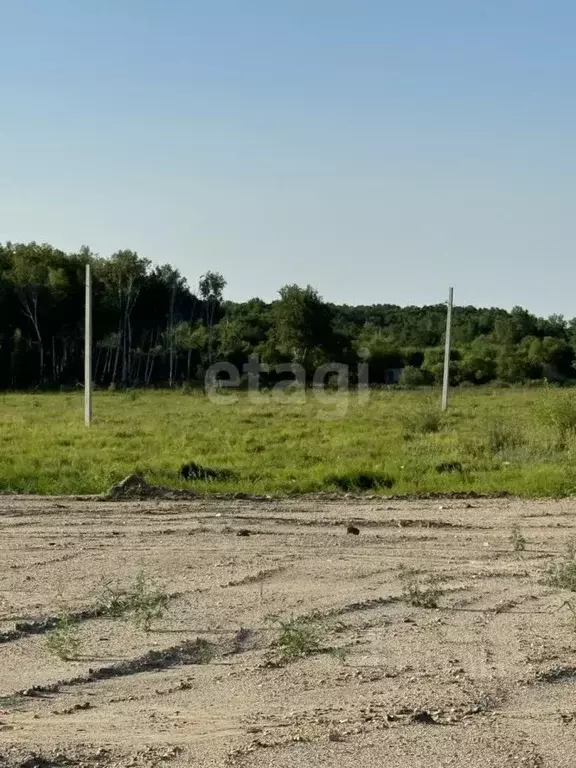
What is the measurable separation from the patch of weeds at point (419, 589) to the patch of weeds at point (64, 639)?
229cm

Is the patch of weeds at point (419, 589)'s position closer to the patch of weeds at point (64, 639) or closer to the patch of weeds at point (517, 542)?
the patch of weeds at point (517, 542)

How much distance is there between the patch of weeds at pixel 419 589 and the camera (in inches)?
276

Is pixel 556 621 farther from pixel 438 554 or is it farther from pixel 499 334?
pixel 499 334

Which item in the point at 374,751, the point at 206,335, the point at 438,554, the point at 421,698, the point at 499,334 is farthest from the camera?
the point at 499,334

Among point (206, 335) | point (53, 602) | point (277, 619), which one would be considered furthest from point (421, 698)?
point (206, 335)

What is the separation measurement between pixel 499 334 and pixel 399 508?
2476 inches

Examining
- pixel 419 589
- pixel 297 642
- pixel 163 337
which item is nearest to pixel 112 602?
pixel 297 642

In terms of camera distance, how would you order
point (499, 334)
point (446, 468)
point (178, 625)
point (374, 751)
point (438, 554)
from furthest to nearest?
point (499, 334)
point (446, 468)
point (438, 554)
point (178, 625)
point (374, 751)

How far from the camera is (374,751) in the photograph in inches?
163

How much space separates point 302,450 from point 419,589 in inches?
442

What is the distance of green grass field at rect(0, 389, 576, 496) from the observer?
47.0ft

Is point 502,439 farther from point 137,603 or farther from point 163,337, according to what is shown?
point 163,337

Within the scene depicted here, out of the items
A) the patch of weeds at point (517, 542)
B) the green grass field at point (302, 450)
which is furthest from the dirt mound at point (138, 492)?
the patch of weeds at point (517, 542)

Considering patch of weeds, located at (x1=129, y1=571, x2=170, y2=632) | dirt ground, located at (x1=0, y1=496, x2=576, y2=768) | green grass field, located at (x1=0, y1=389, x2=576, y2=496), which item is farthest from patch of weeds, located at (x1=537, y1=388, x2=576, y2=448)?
patch of weeds, located at (x1=129, y1=571, x2=170, y2=632)
